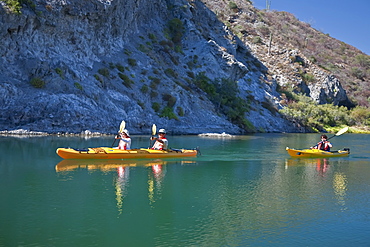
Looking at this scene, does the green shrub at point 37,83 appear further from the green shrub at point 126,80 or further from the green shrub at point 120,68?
the green shrub at point 120,68

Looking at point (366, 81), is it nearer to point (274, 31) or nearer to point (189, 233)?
point (274, 31)

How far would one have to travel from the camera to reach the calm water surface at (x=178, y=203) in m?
10.3

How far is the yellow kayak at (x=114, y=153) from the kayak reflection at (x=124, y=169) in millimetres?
300

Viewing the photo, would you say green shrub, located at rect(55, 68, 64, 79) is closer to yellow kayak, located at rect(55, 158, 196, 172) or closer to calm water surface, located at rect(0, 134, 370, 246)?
calm water surface, located at rect(0, 134, 370, 246)

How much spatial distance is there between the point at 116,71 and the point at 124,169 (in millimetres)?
29413

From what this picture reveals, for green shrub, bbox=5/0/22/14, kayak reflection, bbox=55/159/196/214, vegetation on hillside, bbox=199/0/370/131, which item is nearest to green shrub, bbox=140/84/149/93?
green shrub, bbox=5/0/22/14

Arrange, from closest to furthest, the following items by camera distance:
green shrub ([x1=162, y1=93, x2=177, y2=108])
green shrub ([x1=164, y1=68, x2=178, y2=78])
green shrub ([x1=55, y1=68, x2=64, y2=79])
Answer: green shrub ([x1=55, y1=68, x2=64, y2=79]) → green shrub ([x1=162, y1=93, x2=177, y2=108]) → green shrub ([x1=164, y1=68, x2=178, y2=78])

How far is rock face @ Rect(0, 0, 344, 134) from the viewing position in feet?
123

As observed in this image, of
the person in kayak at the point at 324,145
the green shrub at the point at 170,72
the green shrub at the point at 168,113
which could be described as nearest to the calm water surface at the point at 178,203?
the person in kayak at the point at 324,145

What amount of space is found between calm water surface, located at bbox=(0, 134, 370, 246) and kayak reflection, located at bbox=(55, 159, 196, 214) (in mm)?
50

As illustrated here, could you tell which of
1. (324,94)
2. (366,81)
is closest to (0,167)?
(324,94)

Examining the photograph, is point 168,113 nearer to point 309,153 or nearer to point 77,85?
point 77,85

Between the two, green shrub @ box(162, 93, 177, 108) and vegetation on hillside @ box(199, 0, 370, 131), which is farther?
vegetation on hillside @ box(199, 0, 370, 131)

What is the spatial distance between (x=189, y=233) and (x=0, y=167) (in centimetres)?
1280
